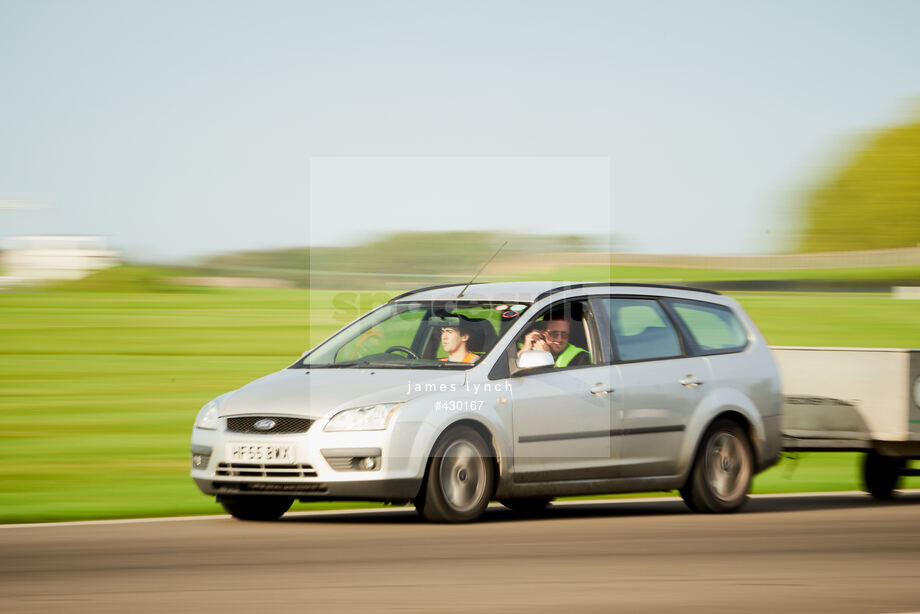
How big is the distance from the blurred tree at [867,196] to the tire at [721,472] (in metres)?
92.0

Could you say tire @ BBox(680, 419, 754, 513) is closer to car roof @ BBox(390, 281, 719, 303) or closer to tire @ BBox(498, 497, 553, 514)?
tire @ BBox(498, 497, 553, 514)

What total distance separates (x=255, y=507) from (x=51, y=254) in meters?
72.8

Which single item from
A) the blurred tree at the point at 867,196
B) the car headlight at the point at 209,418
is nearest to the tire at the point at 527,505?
the car headlight at the point at 209,418

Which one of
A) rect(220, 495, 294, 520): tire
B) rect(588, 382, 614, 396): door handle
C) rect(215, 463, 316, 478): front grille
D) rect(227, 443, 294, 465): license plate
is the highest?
rect(588, 382, 614, 396): door handle

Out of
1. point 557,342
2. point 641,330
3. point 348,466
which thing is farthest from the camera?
point 641,330

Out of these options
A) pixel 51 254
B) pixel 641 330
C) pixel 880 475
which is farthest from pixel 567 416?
pixel 51 254

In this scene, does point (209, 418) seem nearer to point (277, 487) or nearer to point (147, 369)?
point (277, 487)

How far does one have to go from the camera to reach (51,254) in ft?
260

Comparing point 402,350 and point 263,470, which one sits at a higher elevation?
point 402,350

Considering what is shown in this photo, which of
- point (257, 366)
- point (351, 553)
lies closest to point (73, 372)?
point (257, 366)

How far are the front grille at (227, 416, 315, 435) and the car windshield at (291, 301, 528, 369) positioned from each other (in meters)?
0.99

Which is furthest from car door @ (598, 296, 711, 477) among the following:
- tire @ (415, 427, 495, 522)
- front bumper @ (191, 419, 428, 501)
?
front bumper @ (191, 419, 428, 501)

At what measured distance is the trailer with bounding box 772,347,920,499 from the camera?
11648 millimetres

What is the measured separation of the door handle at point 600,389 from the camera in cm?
1012
